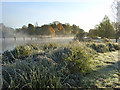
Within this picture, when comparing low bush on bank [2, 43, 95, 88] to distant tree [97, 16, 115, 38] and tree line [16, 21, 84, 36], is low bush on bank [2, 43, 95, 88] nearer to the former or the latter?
distant tree [97, 16, 115, 38]

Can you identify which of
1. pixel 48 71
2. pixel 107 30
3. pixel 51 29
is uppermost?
pixel 51 29

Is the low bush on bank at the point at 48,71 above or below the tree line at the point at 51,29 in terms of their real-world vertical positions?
below

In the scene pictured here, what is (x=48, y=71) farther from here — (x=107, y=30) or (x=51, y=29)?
(x=51, y=29)

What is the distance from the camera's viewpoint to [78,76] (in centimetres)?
236

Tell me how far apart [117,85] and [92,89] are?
1.92 feet

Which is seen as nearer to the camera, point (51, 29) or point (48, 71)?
point (48, 71)

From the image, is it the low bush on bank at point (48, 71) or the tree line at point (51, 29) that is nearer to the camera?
the low bush on bank at point (48, 71)

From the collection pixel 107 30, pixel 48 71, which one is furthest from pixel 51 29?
pixel 48 71

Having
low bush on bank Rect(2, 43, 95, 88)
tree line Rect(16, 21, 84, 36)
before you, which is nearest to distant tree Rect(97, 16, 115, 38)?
tree line Rect(16, 21, 84, 36)

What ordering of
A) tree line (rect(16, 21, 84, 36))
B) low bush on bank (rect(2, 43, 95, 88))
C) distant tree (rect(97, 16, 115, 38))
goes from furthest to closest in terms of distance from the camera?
tree line (rect(16, 21, 84, 36)) < distant tree (rect(97, 16, 115, 38)) < low bush on bank (rect(2, 43, 95, 88))

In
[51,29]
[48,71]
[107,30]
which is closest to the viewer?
[48,71]

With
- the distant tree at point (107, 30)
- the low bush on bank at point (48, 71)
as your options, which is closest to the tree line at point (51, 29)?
the distant tree at point (107, 30)

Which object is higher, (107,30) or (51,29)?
(51,29)

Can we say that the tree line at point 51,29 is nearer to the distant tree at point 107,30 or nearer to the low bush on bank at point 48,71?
the distant tree at point 107,30
